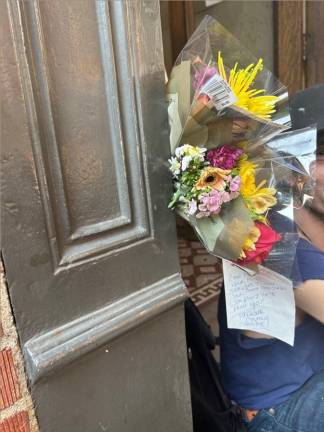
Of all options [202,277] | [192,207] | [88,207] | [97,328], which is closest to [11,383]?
[97,328]

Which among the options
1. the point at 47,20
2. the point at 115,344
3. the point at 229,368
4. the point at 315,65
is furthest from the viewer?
the point at 315,65

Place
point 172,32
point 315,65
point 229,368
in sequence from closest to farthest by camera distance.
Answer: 1. point 229,368
2. point 315,65
3. point 172,32

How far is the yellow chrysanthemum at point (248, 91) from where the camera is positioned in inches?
29.3

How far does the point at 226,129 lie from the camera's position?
73cm

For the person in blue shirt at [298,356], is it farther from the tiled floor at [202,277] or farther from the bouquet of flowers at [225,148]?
the tiled floor at [202,277]

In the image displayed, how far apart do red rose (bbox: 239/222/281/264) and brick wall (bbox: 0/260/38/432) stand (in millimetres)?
397

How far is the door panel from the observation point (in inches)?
21.8

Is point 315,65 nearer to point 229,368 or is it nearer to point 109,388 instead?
point 229,368

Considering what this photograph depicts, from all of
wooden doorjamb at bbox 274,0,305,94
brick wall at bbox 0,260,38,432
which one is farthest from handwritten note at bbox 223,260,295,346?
wooden doorjamb at bbox 274,0,305,94

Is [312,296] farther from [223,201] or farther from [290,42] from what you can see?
[290,42]

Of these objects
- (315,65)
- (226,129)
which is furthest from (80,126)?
(315,65)

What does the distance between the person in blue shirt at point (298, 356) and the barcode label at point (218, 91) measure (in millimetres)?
449

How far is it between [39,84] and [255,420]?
993 mm

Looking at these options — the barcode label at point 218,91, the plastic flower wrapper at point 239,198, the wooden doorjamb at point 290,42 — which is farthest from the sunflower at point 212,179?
the wooden doorjamb at point 290,42
